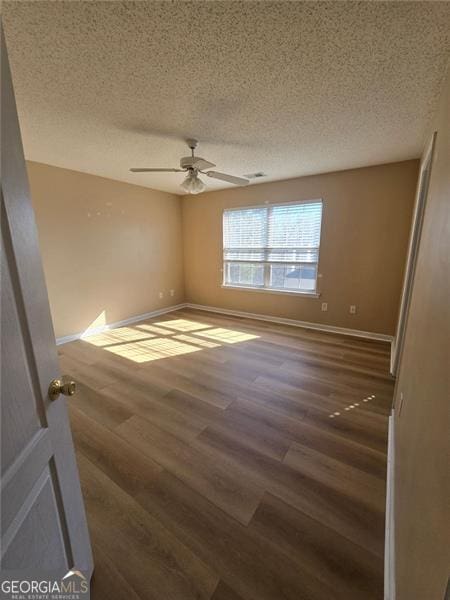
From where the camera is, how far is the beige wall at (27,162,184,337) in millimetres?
3207

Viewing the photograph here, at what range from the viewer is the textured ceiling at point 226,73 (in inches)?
43.1

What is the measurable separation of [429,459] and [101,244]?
424cm

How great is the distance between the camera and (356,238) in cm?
345

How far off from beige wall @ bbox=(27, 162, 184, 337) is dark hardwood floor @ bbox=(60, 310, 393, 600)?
1.11 m

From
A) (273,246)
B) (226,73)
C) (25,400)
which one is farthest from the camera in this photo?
(273,246)

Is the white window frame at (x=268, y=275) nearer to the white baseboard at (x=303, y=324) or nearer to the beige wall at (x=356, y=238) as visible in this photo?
the beige wall at (x=356, y=238)

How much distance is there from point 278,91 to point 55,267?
10.9ft

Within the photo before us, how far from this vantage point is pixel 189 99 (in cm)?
172

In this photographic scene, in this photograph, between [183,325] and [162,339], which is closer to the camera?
[162,339]

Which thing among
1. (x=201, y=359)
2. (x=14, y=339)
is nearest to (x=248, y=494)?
(x=14, y=339)

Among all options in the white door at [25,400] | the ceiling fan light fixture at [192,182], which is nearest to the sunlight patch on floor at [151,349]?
the ceiling fan light fixture at [192,182]

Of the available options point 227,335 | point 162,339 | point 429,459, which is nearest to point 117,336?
point 162,339

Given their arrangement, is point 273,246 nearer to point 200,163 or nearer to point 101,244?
point 200,163

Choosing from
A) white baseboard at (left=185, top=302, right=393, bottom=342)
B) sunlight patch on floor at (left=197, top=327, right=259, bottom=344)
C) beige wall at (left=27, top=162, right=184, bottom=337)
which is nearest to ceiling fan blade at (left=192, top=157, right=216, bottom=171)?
beige wall at (left=27, top=162, right=184, bottom=337)
